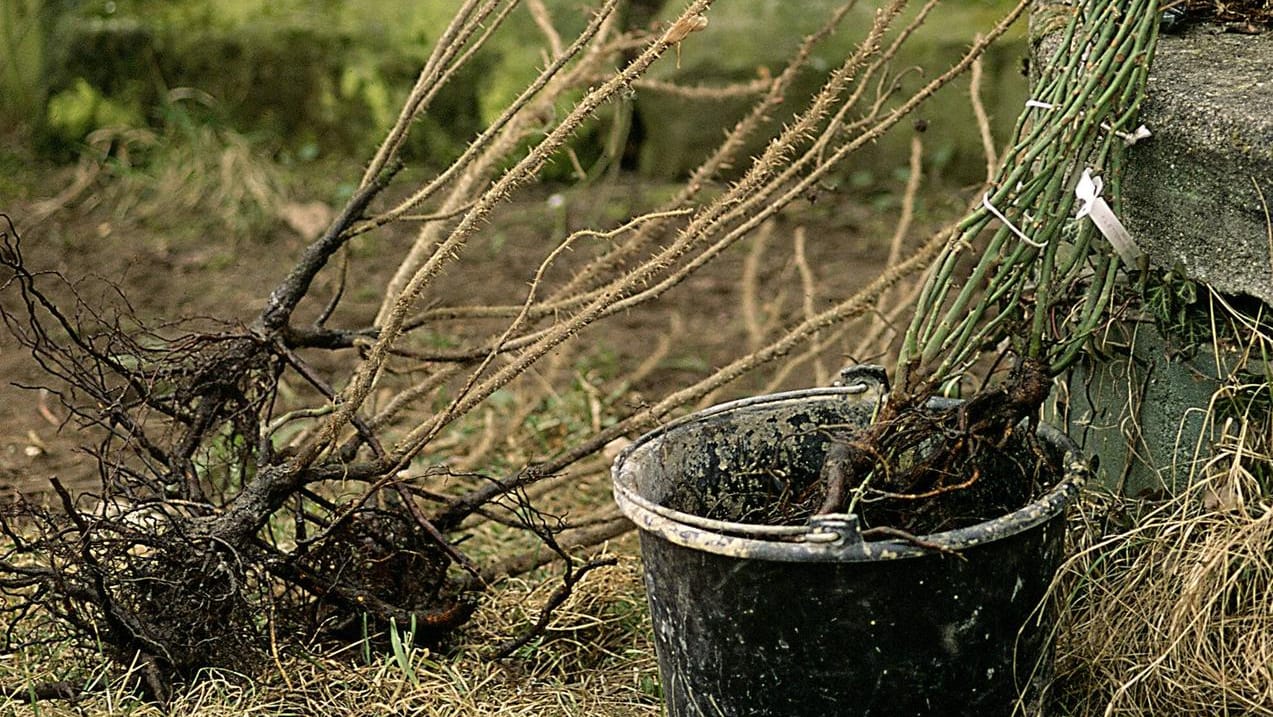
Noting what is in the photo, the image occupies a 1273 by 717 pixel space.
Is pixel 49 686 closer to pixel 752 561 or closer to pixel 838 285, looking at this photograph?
pixel 752 561

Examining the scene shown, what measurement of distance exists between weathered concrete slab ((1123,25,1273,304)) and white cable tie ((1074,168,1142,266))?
0.08 m

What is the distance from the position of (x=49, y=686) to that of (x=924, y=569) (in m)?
1.37

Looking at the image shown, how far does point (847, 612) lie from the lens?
5.73 feet

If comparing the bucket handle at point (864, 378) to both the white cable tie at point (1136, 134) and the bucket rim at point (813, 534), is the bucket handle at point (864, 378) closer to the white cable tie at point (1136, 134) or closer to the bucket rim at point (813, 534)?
the bucket rim at point (813, 534)

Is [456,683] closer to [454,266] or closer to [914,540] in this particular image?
[914,540]

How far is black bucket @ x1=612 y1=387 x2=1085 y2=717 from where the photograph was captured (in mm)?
1729

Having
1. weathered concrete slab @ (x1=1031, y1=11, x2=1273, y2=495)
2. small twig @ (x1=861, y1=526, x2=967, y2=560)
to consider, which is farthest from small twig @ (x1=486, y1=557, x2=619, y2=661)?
weathered concrete slab @ (x1=1031, y1=11, x2=1273, y2=495)

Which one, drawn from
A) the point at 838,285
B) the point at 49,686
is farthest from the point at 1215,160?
the point at 838,285

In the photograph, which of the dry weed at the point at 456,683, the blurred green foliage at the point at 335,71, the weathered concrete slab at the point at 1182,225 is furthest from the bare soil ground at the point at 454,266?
the weathered concrete slab at the point at 1182,225

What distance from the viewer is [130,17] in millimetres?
5723

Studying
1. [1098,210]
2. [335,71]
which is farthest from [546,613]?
[335,71]

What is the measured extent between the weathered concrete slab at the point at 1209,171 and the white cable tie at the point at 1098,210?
Result: 8 centimetres

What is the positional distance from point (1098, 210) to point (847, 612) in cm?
71

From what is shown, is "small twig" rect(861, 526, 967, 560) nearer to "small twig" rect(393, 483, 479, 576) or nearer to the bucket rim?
the bucket rim
